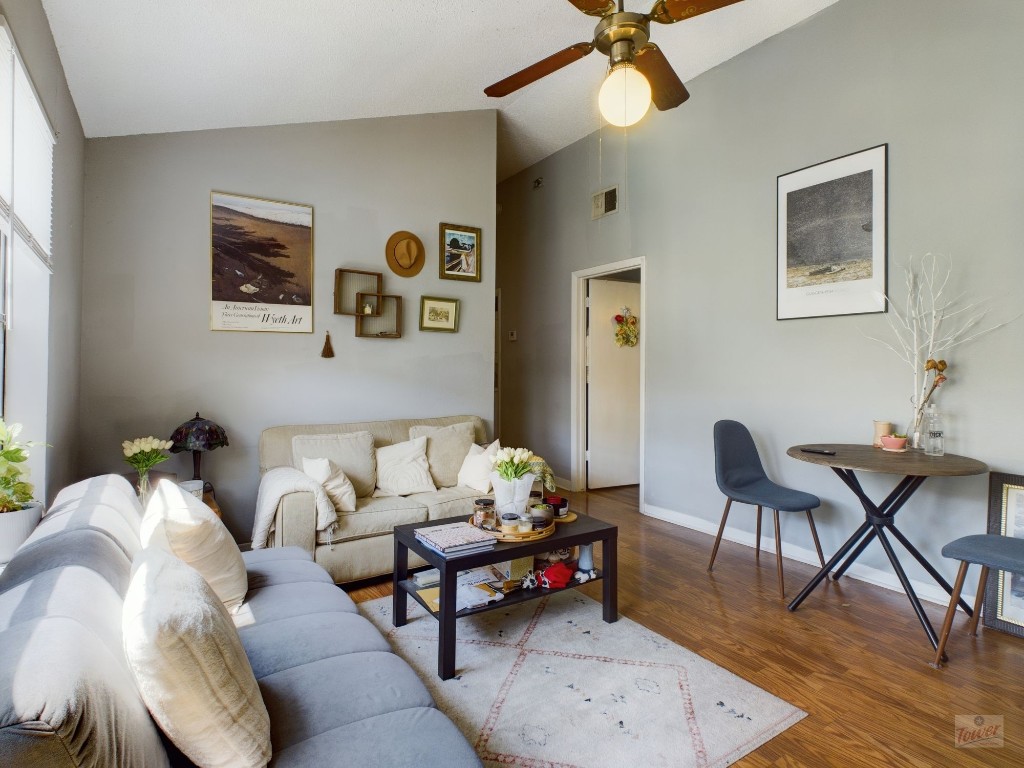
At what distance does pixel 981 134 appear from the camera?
108 inches

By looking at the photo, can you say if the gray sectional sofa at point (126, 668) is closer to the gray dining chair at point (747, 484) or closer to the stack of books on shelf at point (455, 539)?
the stack of books on shelf at point (455, 539)

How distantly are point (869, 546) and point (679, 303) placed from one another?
2.04 m

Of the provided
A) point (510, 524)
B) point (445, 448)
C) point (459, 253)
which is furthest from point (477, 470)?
point (459, 253)

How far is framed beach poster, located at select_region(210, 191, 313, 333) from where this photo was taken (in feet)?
11.6

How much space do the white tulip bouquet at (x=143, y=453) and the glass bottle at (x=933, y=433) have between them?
3.83m

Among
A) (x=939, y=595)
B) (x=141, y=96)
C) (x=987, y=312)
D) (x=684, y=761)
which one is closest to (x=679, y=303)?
(x=987, y=312)

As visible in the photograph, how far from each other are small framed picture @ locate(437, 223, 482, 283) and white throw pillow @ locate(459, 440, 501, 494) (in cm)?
142

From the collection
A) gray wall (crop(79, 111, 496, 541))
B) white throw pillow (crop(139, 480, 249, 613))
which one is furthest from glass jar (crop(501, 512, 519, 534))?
gray wall (crop(79, 111, 496, 541))

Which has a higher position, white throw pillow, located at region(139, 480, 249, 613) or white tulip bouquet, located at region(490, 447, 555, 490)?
white tulip bouquet, located at region(490, 447, 555, 490)

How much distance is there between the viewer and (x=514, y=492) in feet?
8.66

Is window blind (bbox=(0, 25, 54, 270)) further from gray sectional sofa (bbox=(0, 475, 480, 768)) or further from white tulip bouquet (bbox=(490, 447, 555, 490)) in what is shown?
white tulip bouquet (bbox=(490, 447, 555, 490))

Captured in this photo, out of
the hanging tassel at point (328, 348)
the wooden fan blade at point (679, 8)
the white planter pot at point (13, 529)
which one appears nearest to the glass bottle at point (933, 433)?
the wooden fan blade at point (679, 8)

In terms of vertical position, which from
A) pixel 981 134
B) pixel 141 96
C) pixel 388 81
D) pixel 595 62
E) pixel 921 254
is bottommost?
pixel 921 254

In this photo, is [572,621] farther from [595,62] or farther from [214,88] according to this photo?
[595,62]
